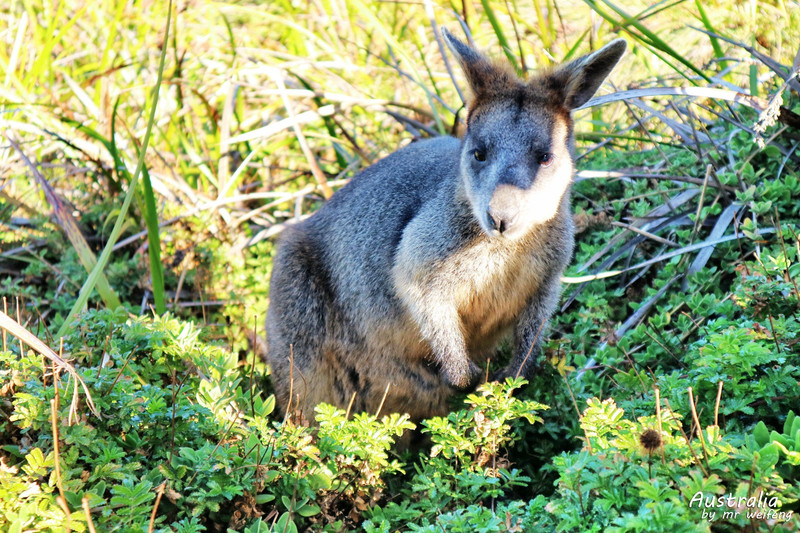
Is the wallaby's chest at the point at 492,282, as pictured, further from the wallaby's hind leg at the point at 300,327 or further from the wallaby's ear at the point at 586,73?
the wallaby's hind leg at the point at 300,327

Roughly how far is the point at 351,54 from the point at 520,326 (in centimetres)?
416

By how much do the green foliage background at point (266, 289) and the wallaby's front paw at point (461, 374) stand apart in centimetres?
13

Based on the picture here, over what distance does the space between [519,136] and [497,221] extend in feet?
1.44

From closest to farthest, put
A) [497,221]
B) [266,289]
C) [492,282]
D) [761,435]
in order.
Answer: [761,435]
[497,221]
[492,282]
[266,289]

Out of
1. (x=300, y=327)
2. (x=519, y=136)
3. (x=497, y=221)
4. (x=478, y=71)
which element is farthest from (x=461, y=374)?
(x=478, y=71)

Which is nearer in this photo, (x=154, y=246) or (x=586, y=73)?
(x=586, y=73)

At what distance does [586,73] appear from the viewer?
3.20 m

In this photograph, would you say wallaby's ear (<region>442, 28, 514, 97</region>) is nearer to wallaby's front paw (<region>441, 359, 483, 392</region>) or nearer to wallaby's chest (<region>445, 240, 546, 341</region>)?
wallaby's chest (<region>445, 240, 546, 341</region>)

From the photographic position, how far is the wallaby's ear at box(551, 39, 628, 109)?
3086mm

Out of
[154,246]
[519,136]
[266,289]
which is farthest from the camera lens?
[266,289]

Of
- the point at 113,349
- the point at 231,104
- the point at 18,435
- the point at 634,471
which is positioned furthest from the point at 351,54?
the point at 634,471

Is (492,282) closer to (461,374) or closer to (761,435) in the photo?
(461,374)

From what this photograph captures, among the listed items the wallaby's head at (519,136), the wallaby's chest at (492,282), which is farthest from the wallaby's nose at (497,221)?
the wallaby's chest at (492,282)

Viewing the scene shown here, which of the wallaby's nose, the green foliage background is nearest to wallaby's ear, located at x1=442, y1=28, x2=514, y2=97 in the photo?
the wallaby's nose
